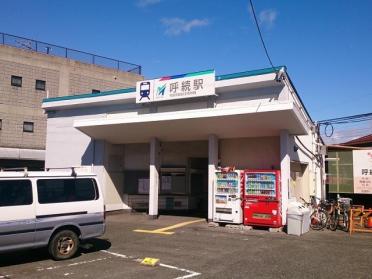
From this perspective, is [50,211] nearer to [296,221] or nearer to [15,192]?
[15,192]

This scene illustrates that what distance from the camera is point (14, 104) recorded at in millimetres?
30766

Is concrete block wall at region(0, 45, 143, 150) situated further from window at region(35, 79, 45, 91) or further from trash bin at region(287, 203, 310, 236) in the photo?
trash bin at region(287, 203, 310, 236)

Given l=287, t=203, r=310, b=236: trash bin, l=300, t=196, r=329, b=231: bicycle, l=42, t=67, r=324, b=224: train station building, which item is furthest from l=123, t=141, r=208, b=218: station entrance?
l=287, t=203, r=310, b=236: trash bin

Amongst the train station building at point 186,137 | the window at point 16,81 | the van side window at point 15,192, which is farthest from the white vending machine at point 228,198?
the window at point 16,81

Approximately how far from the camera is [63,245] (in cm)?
977

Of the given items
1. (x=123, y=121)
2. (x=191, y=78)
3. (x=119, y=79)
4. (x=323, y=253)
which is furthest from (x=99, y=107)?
(x=119, y=79)

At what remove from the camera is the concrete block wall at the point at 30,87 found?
30297 millimetres

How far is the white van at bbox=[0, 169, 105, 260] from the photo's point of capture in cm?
884

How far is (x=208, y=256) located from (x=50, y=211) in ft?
13.1

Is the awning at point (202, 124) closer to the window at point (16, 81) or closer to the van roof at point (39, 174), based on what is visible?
the van roof at point (39, 174)

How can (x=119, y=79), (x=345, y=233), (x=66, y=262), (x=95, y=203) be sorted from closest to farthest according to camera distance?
(x=66, y=262) < (x=95, y=203) < (x=345, y=233) < (x=119, y=79)

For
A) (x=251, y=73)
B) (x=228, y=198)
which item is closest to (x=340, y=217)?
(x=228, y=198)

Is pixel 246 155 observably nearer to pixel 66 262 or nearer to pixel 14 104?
pixel 66 262

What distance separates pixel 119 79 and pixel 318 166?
21.2m
